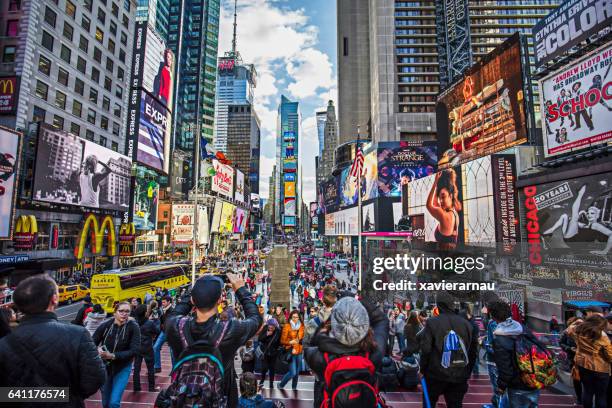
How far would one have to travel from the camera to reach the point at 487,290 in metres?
10.3

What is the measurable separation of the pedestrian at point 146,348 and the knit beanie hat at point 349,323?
5.10 m

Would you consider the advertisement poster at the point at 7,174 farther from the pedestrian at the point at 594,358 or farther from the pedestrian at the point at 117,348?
the pedestrian at the point at 594,358

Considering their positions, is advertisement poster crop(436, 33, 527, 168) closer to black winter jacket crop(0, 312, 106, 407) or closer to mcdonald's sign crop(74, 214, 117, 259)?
black winter jacket crop(0, 312, 106, 407)

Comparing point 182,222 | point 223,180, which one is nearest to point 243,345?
point 182,222

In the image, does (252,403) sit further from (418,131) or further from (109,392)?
(418,131)

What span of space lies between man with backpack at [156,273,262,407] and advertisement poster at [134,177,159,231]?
45.7 m

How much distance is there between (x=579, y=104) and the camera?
18156 mm

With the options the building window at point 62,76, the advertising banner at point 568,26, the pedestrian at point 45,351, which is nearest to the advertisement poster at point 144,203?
the building window at point 62,76

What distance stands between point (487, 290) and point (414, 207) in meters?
25.0

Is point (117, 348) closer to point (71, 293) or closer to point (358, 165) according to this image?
point (358, 165)

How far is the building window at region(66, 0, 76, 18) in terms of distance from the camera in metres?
31.7

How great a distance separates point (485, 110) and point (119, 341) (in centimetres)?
3065

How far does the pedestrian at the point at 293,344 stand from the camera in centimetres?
670

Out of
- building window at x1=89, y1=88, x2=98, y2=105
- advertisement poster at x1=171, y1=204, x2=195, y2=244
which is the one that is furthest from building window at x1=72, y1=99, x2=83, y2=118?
advertisement poster at x1=171, y1=204, x2=195, y2=244
